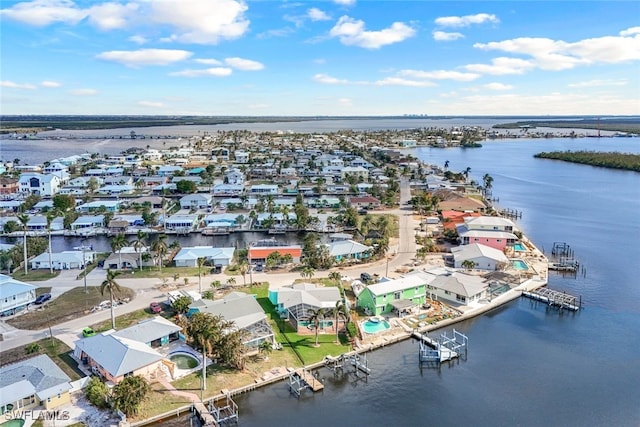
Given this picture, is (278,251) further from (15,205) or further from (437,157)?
(437,157)

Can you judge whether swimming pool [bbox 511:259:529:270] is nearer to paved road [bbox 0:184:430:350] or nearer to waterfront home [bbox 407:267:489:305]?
waterfront home [bbox 407:267:489:305]

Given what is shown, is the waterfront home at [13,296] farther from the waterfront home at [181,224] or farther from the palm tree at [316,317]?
the waterfront home at [181,224]

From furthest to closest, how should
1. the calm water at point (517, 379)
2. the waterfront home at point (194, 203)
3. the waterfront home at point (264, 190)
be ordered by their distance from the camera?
the waterfront home at point (264, 190) → the waterfront home at point (194, 203) → the calm water at point (517, 379)

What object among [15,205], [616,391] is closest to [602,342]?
[616,391]

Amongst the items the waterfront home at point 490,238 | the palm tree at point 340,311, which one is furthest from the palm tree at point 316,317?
the waterfront home at point 490,238

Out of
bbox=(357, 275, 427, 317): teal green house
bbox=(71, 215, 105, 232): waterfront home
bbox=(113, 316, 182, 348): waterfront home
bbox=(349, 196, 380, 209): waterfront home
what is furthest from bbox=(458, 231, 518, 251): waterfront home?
bbox=(71, 215, 105, 232): waterfront home
